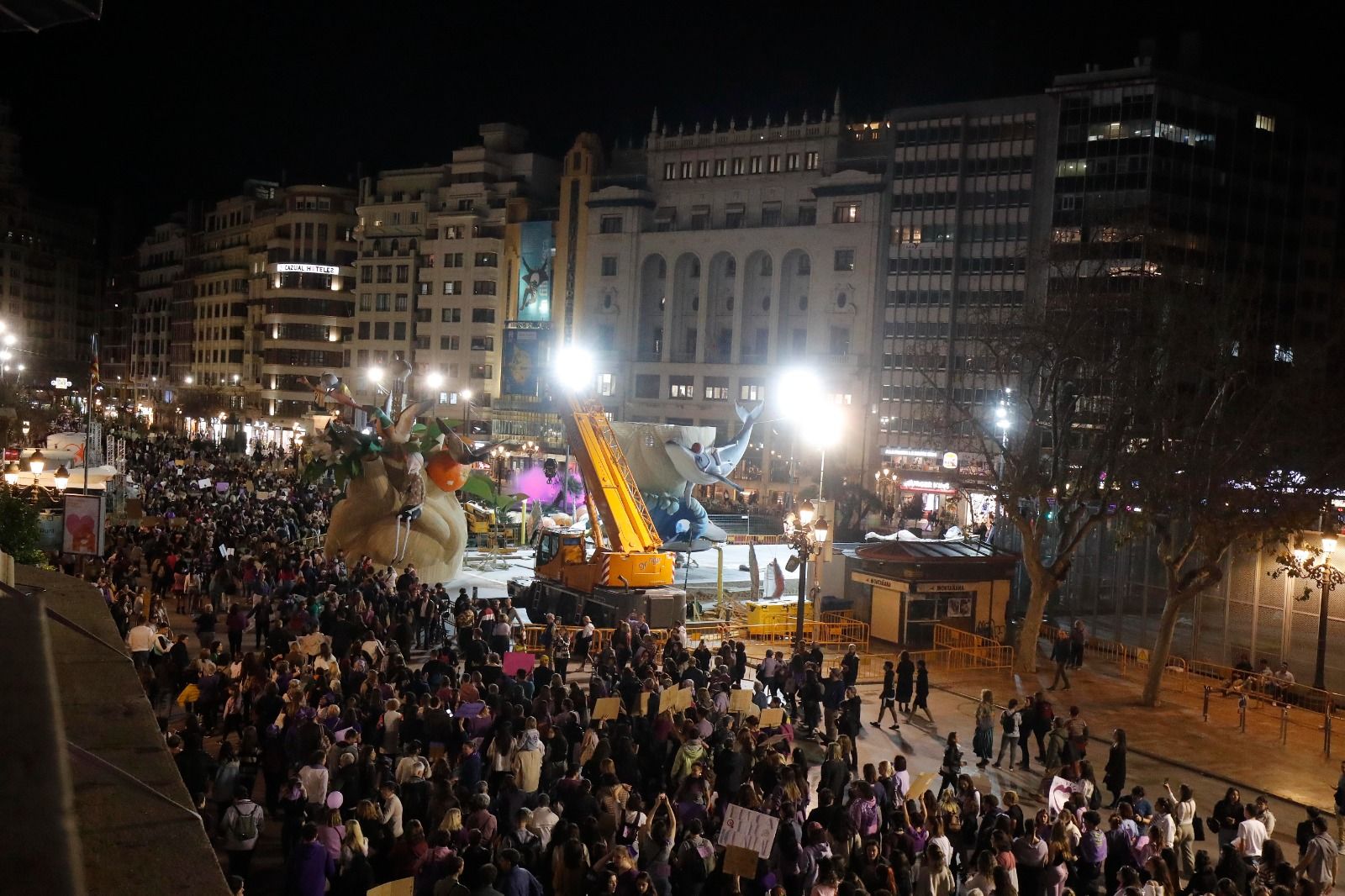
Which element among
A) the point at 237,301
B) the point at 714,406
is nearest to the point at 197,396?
the point at 237,301

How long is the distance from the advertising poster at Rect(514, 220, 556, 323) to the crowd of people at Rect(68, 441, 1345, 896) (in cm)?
7558

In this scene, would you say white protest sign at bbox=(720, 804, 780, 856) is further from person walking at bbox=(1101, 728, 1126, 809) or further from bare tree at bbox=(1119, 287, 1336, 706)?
bare tree at bbox=(1119, 287, 1336, 706)

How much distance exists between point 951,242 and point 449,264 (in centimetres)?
4187

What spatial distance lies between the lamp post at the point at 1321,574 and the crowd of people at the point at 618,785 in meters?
7.93

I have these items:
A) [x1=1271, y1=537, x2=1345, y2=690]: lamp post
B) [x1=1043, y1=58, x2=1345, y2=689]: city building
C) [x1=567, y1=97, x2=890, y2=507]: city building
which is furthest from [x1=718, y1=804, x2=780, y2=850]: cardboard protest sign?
[x1=567, y1=97, x2=890, y2=507]: city building

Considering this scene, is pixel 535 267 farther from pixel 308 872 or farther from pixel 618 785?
pixel 308 872

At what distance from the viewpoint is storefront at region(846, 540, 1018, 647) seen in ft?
95.4

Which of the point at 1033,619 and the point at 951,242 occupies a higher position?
the point at 951,242

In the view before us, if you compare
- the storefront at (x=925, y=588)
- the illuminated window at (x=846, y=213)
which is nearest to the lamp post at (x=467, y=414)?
the illuminated window at (x=846, y=213)

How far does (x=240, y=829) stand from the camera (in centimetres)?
1075

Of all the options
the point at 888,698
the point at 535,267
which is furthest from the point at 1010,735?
the point at 535,267

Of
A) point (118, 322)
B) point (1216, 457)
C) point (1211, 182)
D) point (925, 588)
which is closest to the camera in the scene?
point (1216, 457)

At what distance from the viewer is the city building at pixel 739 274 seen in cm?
8294

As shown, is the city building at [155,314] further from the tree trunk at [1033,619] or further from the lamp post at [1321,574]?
the lamp post at [1321,574]
